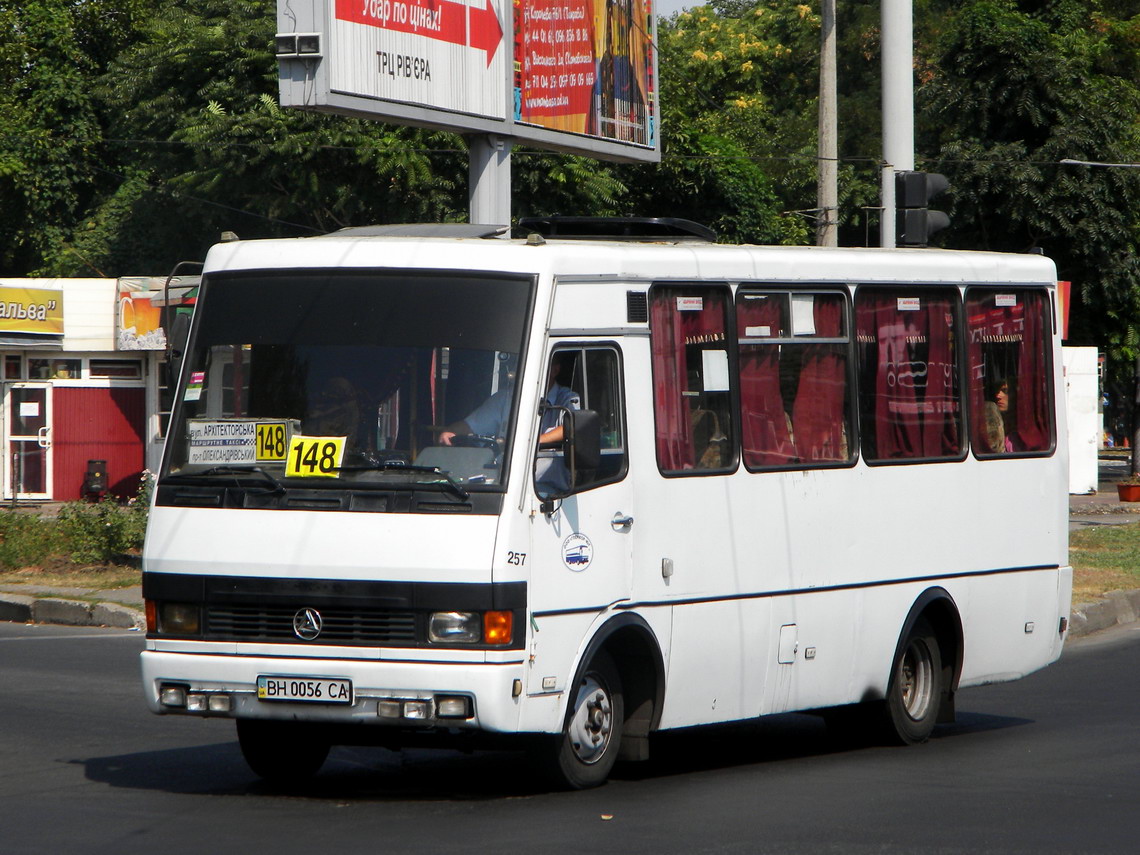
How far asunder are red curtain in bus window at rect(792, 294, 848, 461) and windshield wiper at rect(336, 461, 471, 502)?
2.35 meters

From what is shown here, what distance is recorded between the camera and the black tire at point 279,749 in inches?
316

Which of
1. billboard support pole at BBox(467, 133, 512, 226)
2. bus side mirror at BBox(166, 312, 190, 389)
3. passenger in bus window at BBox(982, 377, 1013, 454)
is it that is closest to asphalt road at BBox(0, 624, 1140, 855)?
passenger in bus window at BBox(982, 377, 1013, 454)

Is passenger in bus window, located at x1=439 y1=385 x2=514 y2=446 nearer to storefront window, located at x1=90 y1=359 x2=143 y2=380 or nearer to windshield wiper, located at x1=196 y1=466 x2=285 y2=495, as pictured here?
windshield wiper, located at x1=196 y1=466 x2=285 y2=495

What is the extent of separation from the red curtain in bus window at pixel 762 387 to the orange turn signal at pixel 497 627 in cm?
192

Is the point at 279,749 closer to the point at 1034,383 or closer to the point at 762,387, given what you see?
the point at 762,387

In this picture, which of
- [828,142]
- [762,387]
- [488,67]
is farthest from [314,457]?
[828,142]

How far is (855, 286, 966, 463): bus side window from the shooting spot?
948 cm

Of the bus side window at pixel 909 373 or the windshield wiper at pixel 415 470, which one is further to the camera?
the bus side window at pixel 909 373

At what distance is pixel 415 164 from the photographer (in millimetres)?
31453

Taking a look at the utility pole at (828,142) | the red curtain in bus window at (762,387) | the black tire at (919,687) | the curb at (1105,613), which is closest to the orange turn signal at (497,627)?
the red curtain in bus window at (762,387)

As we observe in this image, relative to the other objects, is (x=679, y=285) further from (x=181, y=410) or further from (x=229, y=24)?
(x=229, y=24)

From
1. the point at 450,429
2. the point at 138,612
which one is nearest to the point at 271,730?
→ the point at 450,429

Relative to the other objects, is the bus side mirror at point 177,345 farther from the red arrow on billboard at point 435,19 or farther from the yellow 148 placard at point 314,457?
the red arrow on billboard at point 435,19

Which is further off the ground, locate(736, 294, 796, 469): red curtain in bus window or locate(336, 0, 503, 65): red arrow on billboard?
locate(336, 0, 503, 65): red arrow on billboard
